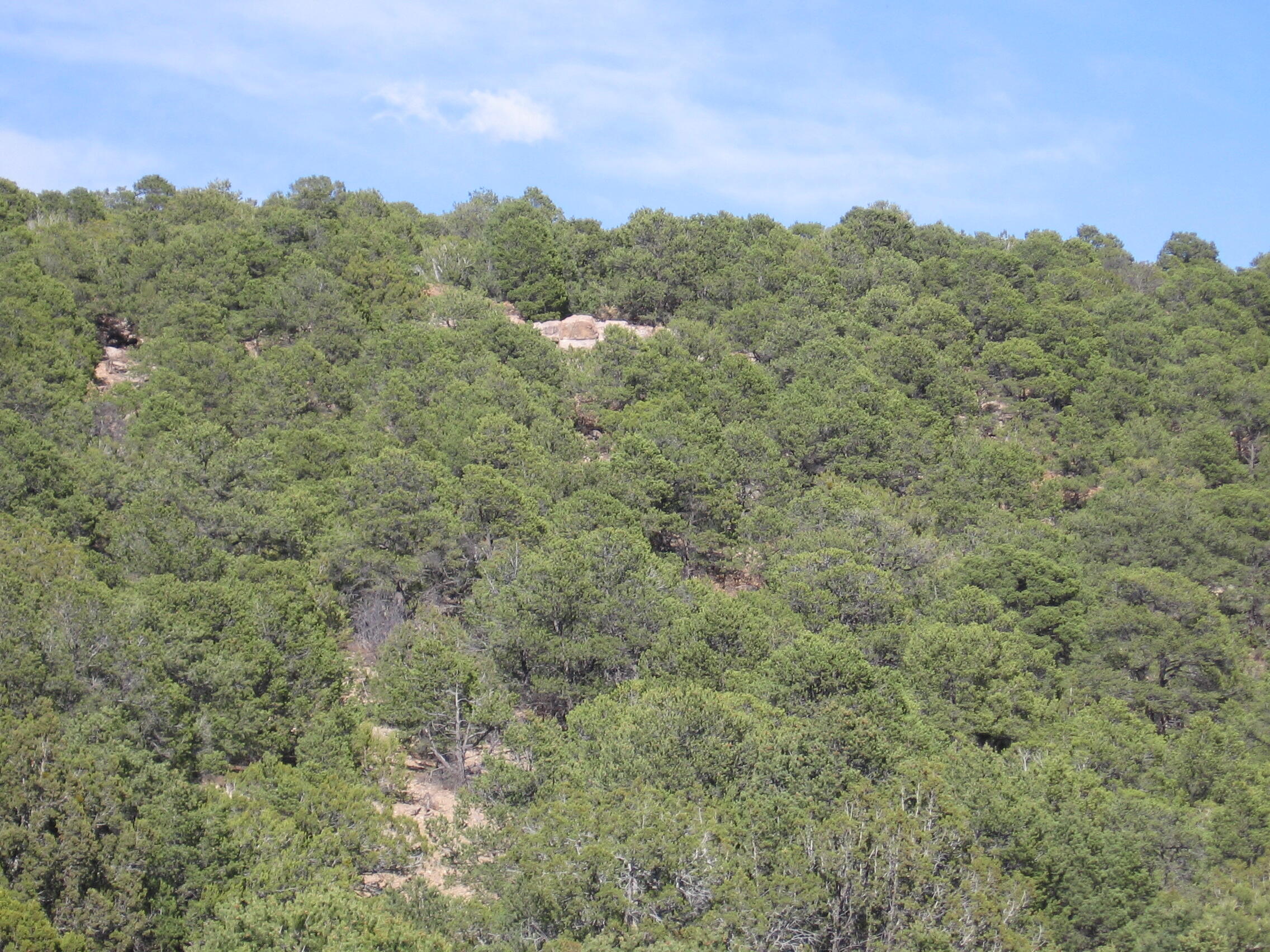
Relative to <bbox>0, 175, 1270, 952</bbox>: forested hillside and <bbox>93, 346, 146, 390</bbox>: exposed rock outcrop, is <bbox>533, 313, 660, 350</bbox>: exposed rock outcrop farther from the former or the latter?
<bbox>93, 346, 146, 390</bbox>: exposed rock outcrop

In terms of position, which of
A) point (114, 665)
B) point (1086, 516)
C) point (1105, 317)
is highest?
point (1105, 317)

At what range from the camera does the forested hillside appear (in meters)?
26.6

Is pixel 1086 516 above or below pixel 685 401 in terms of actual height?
below

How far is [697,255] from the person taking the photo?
3521 inches

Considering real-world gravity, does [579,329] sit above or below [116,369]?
above

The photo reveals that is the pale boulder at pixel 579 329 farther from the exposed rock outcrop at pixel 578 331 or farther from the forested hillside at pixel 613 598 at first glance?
the forested hillside at pixel 613 598

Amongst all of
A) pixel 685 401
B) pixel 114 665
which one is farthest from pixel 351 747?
pixel 685 401

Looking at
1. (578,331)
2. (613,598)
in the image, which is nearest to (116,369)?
(578,331)

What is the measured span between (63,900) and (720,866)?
13892 mm

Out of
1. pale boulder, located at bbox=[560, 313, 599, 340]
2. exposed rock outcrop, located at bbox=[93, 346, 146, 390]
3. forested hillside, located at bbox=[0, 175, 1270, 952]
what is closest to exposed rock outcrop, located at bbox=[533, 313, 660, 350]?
pale boulder, located at bbox=[560, 313, 599, 340]

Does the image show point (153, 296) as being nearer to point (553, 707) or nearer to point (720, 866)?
point (553, 707)

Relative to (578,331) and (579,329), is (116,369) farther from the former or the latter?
(579,329)

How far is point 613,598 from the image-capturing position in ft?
135

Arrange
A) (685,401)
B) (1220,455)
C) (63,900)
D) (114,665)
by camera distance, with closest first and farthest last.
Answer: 1. (63,900)
2. (114,665)
3. (685,401)
4. (1220,455)
